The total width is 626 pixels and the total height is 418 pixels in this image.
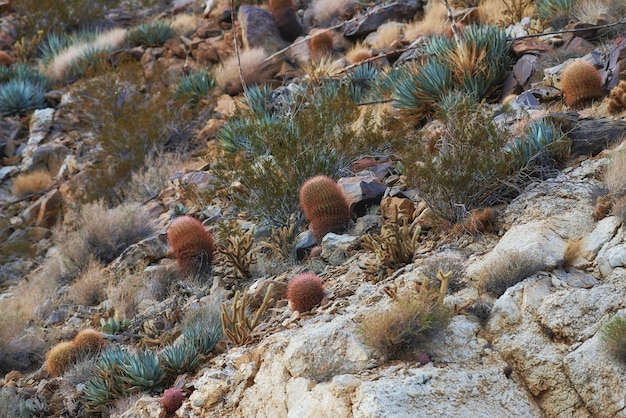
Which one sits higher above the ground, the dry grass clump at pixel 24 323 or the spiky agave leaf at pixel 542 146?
the spiky agave leaf at pixel 542 146

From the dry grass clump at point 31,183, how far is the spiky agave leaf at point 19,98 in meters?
3.08

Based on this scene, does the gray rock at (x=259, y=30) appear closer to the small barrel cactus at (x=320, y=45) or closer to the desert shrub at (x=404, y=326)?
the small barrel cactus at (x=320, y=45)

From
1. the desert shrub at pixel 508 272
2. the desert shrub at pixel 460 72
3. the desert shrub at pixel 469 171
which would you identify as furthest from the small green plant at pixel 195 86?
the desert shrub at pixel 508 272

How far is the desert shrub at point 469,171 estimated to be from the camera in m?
7.60

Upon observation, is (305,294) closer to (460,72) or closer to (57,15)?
(460,72)

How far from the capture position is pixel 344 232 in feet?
27.6

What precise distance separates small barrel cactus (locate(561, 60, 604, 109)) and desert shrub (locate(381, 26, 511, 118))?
1.32 m

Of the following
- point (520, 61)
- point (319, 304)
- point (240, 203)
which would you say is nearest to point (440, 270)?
point (319, 304)

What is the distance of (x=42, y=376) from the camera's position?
8.02 meters

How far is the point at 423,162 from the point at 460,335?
2769mm

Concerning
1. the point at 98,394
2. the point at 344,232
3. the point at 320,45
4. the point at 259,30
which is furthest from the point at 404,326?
the point at 259,30

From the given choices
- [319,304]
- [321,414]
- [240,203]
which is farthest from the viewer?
[240,203]

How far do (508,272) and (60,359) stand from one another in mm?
4541

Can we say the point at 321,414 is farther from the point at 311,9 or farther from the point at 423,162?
the point at 311,9
